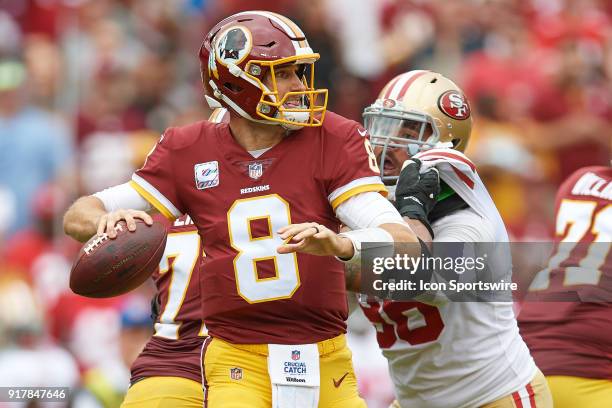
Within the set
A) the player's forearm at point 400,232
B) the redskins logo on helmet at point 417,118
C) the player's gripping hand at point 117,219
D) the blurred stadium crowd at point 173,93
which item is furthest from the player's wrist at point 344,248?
the blurred stadium crowd at point 173,93

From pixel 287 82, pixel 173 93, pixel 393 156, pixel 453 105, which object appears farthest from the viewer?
pixel 173 93

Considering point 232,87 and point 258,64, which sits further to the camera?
A: point 232,87

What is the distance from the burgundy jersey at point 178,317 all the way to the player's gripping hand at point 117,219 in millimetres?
970

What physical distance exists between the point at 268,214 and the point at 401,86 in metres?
1.35

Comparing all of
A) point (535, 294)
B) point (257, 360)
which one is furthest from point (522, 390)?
point (257, 360)

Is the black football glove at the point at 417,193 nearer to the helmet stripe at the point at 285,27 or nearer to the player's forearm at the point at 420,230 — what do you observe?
the player's forearm at the point at 420,230

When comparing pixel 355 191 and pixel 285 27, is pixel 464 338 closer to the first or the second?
pixel 355 191

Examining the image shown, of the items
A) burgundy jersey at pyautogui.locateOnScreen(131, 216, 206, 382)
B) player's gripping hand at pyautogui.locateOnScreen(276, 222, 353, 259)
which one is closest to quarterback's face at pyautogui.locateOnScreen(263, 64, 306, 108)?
player's gripping hand at pyautogui.locateOnScreen(276, 222, 353, 259)

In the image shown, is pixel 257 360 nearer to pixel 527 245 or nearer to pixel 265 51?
pixel 265 51

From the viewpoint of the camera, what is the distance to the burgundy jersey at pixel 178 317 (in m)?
5.84

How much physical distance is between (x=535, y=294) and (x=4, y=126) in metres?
6.47

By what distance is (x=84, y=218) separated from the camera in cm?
511

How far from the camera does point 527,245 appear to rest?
8117 mm

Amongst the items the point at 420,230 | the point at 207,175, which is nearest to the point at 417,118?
the point at 420,230
